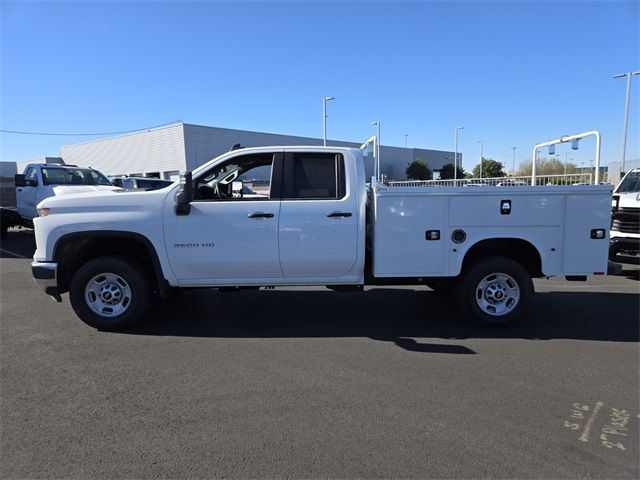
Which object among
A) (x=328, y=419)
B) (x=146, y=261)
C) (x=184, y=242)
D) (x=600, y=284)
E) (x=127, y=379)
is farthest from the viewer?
(x=600, y=284)

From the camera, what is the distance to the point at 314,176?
5523 mm

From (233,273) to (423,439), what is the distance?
2993 mm

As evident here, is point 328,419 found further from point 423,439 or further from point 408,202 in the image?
point 408,202

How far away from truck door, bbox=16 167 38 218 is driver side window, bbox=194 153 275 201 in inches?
361

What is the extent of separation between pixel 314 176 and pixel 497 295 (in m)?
2.62

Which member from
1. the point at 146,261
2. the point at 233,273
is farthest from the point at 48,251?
the point at 233,273

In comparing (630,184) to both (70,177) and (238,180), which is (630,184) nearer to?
(238,180)

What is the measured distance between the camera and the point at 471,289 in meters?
5.50

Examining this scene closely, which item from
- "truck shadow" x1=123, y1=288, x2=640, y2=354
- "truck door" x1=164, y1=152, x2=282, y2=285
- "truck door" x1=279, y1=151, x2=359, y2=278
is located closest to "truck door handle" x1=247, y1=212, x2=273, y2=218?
"truck door" x1=164, y1=152, x2=282, y2=285

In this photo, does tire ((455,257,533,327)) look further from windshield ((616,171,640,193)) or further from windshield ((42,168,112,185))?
windshield ((42,168,112,185))


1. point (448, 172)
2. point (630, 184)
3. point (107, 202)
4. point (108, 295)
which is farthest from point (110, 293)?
point (448, 172)

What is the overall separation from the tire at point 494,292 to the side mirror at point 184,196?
→ 3328 millimetres

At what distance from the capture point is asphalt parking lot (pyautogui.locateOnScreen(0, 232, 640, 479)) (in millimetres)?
2955

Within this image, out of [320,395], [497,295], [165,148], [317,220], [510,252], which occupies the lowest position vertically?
[320,395]
